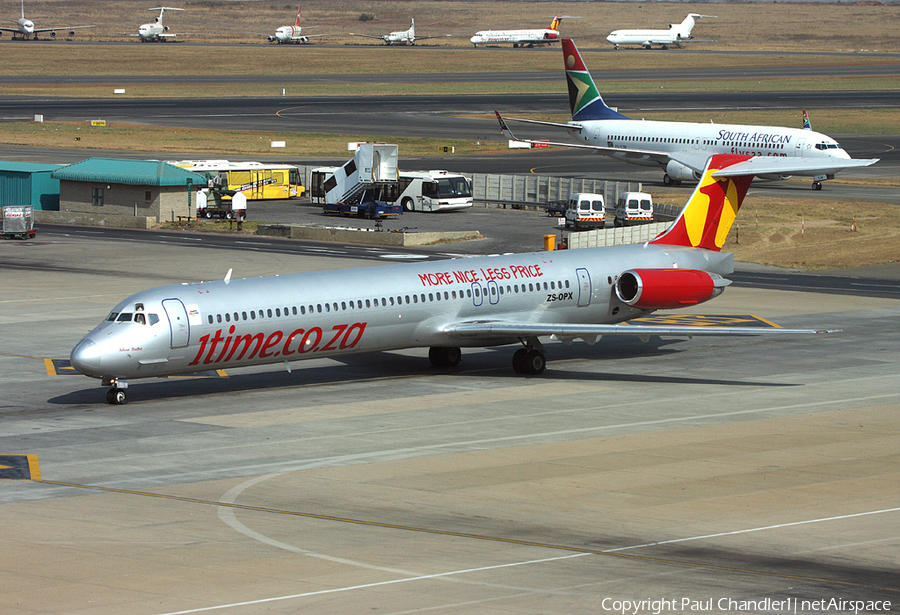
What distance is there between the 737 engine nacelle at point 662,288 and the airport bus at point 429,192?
49.3 meters

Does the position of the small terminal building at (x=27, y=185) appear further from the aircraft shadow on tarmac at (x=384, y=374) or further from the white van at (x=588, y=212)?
the aircraft shadow on tarmac at (x=384, y=374)

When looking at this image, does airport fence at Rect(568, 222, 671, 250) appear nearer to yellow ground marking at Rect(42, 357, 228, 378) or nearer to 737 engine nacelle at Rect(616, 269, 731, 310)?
737 engine nacelle at Rect(616, 269, 731, 310)

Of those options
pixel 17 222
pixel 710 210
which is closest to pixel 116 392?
pixel 710 210

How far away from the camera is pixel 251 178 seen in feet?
323

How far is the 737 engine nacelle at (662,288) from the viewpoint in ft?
142

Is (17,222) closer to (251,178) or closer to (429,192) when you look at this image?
(251,178)

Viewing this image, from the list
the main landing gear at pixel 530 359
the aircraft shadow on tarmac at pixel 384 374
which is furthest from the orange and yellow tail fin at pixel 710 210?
the main landing gear at pixel 530 359

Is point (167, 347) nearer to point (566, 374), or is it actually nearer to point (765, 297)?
point (566, 374)

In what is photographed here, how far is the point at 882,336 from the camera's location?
48844 mm

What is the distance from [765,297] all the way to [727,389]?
2046cm

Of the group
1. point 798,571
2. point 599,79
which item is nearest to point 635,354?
point 798,571

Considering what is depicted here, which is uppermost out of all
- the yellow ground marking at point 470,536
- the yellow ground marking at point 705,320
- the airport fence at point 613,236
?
the airport fence at point 613,236

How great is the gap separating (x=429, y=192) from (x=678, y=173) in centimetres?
2238

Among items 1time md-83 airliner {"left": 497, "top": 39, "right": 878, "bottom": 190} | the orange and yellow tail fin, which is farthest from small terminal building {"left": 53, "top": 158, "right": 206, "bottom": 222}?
the orange and yellow tail fin
